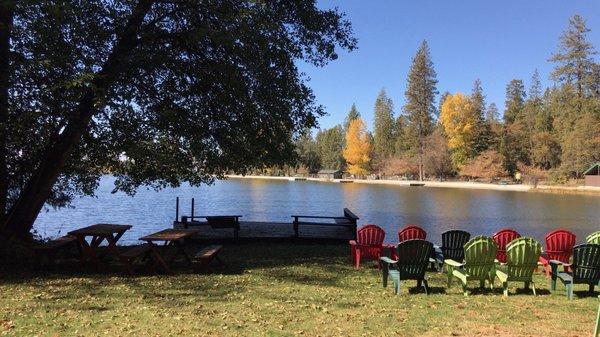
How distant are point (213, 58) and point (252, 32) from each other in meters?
1.56

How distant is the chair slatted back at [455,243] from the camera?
927 cm

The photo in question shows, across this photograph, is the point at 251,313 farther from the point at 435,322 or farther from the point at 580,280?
the point at 580,280

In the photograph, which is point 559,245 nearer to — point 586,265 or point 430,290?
point 586,265

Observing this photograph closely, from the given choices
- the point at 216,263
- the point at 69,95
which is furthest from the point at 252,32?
the point at 216,263

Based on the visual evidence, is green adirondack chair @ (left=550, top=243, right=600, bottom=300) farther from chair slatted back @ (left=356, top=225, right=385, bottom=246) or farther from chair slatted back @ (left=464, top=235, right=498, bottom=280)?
chair slatted back @ (left=356, top=225, right=385, bottom=246)

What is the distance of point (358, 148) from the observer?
4011 inches

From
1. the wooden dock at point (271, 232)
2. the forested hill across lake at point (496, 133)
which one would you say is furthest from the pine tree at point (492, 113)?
the wooden dock at point (271, 232)

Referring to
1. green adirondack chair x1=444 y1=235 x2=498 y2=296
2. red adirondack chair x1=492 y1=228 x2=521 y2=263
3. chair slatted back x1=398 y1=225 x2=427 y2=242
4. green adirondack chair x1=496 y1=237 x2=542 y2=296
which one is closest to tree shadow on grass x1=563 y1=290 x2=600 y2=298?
green adirondack chair x1=496 y1=237 x2=542 y2=296

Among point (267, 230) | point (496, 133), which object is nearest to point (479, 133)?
point (496, 133)

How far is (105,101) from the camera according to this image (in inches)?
358

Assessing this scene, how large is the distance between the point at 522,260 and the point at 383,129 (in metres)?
99.6

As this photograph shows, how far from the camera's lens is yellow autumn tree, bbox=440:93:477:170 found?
80.7 metres

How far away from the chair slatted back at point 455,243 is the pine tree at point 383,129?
9181cm

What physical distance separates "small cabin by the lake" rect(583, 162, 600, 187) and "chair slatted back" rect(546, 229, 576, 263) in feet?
195
